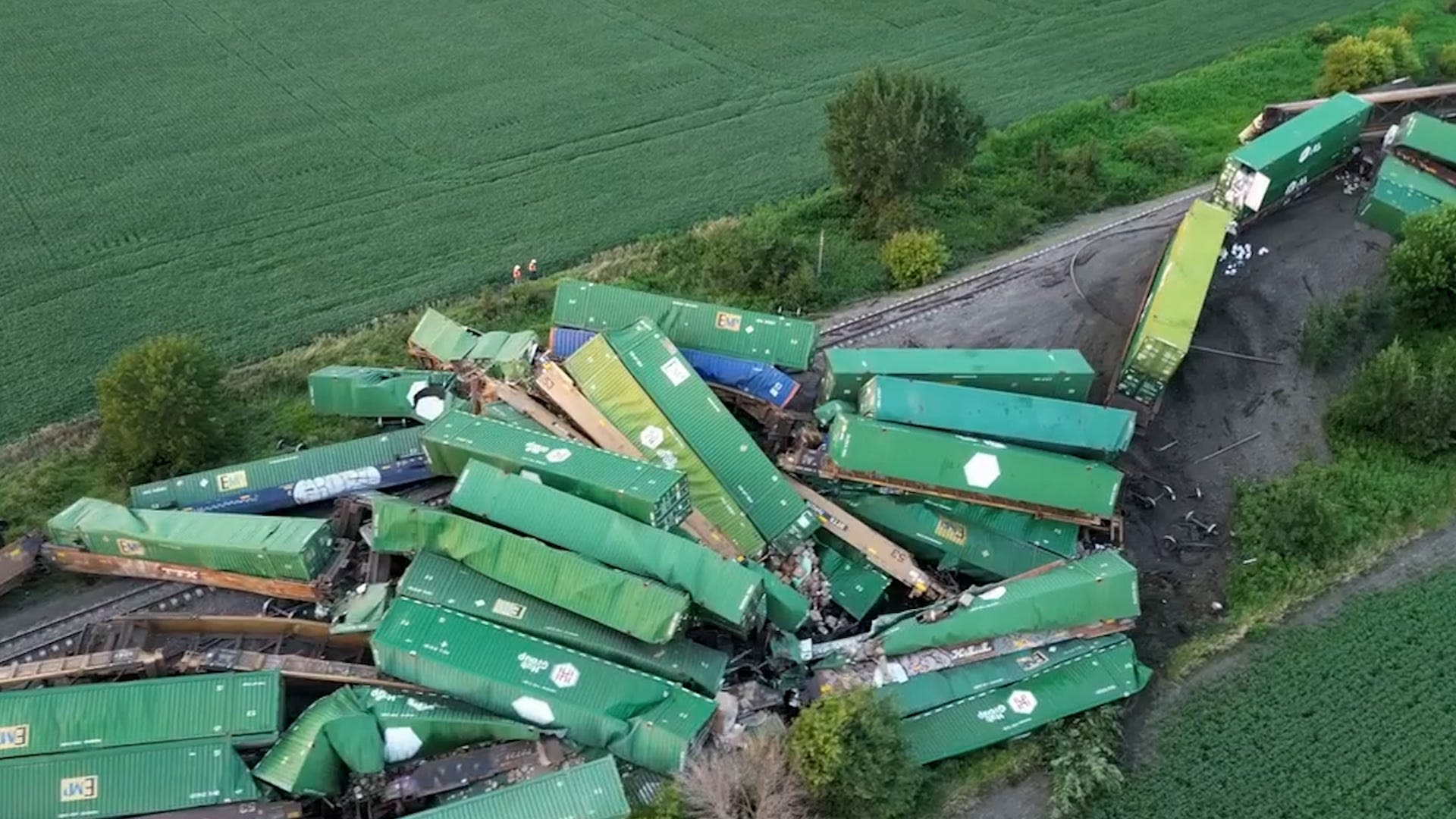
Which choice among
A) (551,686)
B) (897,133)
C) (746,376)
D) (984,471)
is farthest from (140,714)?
(897,133)

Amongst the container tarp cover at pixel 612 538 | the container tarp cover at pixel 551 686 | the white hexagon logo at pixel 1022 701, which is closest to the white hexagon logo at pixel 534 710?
the container tarp cover at pixel 551 686

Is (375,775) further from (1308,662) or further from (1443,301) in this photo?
(1443,301)

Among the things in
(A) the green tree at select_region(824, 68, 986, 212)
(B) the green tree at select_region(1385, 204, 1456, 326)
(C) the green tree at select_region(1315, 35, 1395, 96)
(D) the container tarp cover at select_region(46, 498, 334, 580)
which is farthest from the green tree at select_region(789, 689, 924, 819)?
(C) the green tree at select_region(1315, 35, 1395, 96)

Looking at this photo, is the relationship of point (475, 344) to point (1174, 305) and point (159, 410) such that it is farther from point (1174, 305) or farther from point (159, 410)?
point (1174, 305)

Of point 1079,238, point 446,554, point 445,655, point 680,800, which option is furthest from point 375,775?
point 1079,238

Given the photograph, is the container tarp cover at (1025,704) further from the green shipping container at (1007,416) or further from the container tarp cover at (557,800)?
the container tarp cover at (557,800)
